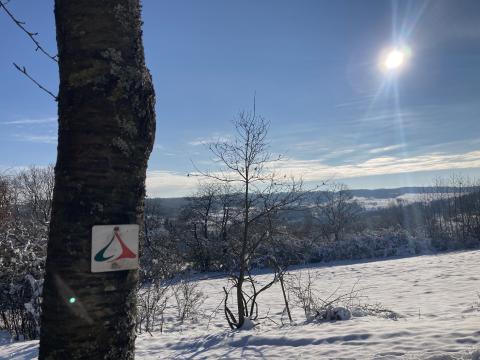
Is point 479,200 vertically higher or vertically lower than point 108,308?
higher

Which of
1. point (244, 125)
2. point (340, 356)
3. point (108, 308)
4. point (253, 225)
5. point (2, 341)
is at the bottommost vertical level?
point (2, 341)

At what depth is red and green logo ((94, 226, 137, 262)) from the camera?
5.82 ft

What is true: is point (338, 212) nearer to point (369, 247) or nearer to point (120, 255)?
point (369, 247)

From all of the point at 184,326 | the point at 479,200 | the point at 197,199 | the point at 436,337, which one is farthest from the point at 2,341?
the point at 479,200

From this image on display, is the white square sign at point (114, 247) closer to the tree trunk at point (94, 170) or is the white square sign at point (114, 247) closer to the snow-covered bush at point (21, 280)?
the tree trunk at point (94, 170)

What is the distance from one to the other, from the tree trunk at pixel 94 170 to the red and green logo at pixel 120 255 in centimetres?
4

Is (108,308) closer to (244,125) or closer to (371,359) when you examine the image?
(371,359)

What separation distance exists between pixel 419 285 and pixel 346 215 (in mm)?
40014

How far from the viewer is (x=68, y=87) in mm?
1899

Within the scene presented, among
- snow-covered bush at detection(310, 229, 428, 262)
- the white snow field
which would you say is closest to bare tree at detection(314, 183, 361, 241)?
snow-covered bush at detection(310, 229, 428, 262)

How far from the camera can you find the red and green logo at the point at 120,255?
1.77 m

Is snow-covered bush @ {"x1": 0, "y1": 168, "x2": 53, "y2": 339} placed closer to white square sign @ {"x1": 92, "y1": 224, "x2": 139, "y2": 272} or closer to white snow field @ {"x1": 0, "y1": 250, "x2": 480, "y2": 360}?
white snow field @ {"x1": 0, "y1": 250, "x2": 480, "y2": 360}

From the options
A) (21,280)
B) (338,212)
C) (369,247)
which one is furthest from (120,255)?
(338,212)

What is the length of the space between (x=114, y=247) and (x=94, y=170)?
0.33 m
